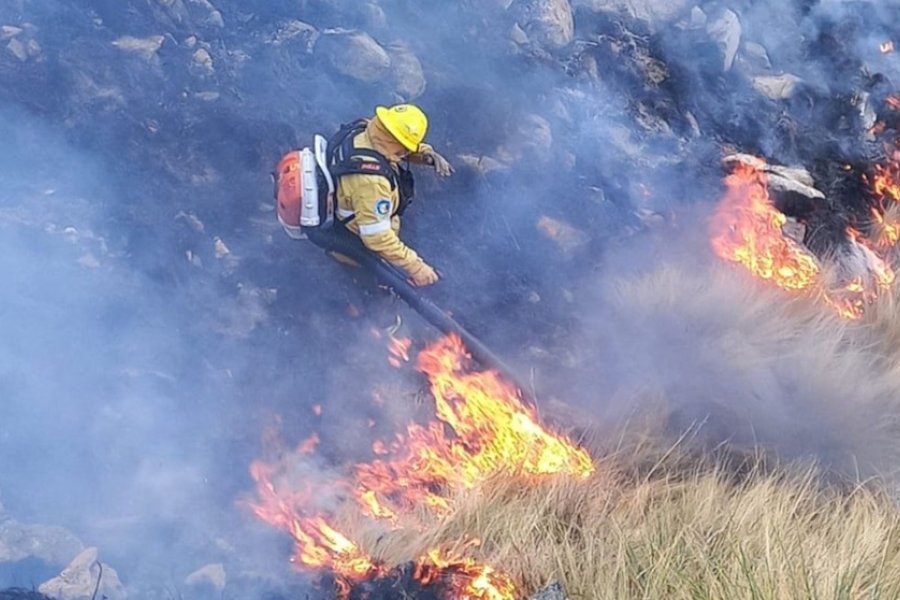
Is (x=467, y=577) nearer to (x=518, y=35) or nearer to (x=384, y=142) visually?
(x=384, y=142)

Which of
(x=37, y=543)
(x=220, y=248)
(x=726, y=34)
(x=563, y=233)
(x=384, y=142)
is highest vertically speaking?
(x=726, y=34)

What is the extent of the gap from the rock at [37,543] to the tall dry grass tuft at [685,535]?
53.1 inches

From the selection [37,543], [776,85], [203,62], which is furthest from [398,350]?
[776,85]

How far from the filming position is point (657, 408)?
4996 mm

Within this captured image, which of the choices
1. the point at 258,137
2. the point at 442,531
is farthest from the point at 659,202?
the point at 442,531

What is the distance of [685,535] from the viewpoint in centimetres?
A: 401

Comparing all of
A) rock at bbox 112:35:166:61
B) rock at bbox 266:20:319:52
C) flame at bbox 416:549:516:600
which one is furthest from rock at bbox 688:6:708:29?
flame at bbox 416:549:516:600

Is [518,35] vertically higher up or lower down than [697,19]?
lower down

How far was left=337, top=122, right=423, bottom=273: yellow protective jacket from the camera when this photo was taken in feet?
16.1

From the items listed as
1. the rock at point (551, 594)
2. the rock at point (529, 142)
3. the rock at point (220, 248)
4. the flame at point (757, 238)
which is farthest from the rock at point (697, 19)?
the rock at point (551, 594)

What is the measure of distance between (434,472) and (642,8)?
4.52 meters

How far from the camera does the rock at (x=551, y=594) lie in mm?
3677

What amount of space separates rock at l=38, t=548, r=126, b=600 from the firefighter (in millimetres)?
2048

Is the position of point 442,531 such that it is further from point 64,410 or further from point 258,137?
point 258,137
